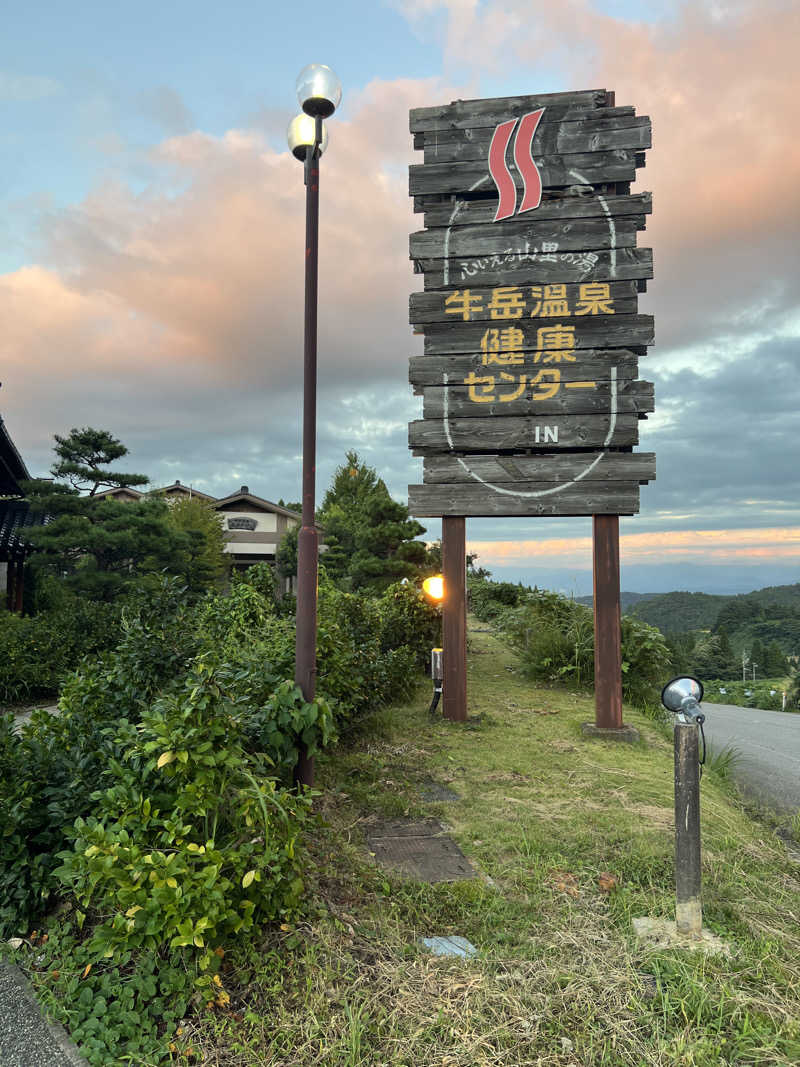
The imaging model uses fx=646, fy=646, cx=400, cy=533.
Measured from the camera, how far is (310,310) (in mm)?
4891

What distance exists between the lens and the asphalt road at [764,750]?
6293 millimetres

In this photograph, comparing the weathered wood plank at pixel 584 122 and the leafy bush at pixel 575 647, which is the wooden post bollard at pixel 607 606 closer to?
the leafy bush at pixel 575 647

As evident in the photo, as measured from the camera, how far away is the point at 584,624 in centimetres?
1055

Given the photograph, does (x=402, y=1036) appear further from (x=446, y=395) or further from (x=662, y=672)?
(x=662, y=672)

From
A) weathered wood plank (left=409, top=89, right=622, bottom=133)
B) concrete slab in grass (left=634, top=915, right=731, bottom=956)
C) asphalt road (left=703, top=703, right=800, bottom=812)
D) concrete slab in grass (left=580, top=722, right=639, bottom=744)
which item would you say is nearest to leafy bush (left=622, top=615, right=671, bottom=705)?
asphalt road (left=703, top=703, right=800, bottom=812)

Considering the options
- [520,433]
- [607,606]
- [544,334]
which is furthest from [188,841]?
[544,334]

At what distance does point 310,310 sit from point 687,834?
165 inches

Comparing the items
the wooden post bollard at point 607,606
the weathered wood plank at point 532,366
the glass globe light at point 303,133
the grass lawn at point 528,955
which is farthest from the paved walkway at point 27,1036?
the weathered wood plank at point 532,366

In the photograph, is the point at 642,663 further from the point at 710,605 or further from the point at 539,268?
the point at 710,605

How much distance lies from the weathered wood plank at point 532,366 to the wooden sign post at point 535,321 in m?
0.02

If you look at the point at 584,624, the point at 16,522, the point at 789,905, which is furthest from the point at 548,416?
the point at 16,522

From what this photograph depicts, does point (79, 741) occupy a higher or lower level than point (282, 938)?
higher

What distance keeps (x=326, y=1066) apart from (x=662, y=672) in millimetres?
8422

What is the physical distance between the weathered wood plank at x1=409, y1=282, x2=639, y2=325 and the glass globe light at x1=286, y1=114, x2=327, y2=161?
2931mm
